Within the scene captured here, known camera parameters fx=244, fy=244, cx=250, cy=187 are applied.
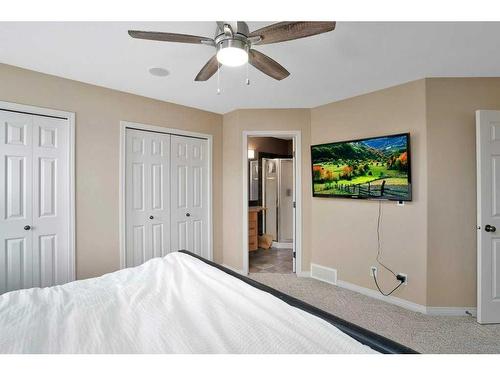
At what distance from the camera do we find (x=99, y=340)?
93cm

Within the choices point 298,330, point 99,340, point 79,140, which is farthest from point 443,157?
point 79,140

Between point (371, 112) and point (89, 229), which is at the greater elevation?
point (371, 112)

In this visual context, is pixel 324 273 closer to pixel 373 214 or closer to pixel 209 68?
pixel 373 214

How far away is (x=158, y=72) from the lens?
239 cm

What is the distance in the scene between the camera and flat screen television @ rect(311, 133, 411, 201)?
2.54 meters

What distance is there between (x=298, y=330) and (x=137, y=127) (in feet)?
9.33

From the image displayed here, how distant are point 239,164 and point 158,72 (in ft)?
5.27

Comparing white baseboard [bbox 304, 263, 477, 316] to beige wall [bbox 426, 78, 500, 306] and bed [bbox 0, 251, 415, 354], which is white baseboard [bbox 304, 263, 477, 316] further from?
bed [bbox 0, 251, 415, 354]

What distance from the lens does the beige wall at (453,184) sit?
7.84 ft

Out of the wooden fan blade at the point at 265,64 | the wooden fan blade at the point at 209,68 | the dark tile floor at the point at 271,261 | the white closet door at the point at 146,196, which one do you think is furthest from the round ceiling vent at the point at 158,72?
the dark tile floor at the point at 271,261

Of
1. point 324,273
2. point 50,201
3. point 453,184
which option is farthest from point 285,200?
point 50,201

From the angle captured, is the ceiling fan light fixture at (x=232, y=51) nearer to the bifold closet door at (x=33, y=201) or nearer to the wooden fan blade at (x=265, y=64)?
the wooden fan blade at (x=265, y=64)

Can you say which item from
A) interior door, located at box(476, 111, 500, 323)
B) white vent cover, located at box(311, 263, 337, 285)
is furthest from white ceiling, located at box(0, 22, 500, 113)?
white vent cover, located at box(311, 263, 337, 285)
